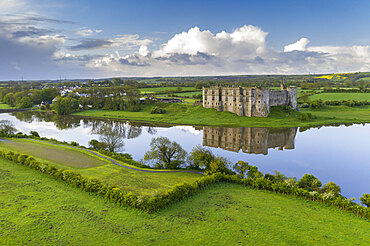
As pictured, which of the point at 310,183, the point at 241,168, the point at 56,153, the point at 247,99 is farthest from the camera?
the point at 247,99

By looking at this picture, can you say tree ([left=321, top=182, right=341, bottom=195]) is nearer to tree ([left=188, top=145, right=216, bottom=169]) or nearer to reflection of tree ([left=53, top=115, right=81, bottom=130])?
tree ([left=188, top=145, right=216, bottom=169])

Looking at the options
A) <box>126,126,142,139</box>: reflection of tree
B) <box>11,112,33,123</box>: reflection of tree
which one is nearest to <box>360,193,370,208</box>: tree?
<box>126,126,142,139</box>: reflection of tree

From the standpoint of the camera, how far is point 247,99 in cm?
6600

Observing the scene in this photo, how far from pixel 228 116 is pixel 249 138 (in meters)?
18.1

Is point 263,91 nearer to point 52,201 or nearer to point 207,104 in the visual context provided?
point 207,104

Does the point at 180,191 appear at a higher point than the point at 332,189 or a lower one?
lower

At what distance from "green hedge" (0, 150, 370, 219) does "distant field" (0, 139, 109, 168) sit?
4.59m

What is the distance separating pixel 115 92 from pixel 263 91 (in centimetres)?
5529

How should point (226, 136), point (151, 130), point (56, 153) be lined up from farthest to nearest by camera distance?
point (151, 130), point (226, 136), point (56, 153)

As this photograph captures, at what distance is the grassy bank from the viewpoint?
62344 mm

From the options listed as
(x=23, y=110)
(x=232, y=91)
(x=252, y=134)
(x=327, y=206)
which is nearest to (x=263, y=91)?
(x=232, y=91)

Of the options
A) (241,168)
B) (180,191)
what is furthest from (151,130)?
(180,191)

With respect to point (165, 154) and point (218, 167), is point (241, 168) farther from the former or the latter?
point (165, 154)

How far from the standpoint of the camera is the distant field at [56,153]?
3375cm
